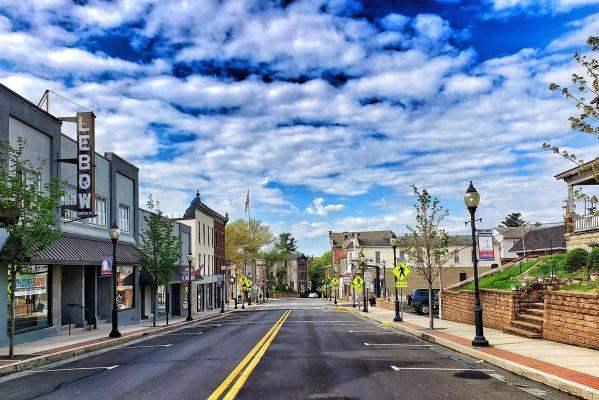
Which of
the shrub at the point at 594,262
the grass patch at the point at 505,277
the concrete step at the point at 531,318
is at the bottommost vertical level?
the concrete step at the point at 531,318

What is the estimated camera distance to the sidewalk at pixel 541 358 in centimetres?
1026

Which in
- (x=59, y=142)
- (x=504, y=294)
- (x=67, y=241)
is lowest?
(x=504, y=294)

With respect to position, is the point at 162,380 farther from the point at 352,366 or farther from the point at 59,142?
the point at 59,142

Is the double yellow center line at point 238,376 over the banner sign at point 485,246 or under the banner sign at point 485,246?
under

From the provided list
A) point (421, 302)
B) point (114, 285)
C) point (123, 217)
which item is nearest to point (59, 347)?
point (114, 285)

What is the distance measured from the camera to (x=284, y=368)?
13.1 m

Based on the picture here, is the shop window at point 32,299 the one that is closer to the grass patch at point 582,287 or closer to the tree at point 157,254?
the tree at point 157,254

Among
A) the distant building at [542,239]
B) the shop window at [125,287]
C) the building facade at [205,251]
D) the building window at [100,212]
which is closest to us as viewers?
the building window at [100,212]

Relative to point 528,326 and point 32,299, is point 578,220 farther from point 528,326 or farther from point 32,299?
point 32,299

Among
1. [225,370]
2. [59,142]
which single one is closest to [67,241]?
[59,142]

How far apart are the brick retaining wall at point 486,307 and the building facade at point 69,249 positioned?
51.7 ft

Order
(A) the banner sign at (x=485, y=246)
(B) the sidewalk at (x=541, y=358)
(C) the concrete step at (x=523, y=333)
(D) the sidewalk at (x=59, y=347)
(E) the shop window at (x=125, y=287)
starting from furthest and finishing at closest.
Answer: (E) the shop window at (x=125, y=287) → (A) the banner sign at (x=485, y=246) → (C) the concrete step at (x=523, y=333) → (D) the sidewalk at (x=59, y=347) → (B) the sidewalk at (x=541, y=358)

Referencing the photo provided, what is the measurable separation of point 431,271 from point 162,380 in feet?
51.2

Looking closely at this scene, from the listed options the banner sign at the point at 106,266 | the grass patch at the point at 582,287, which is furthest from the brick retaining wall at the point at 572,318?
the banner sign at the point at 106,266
